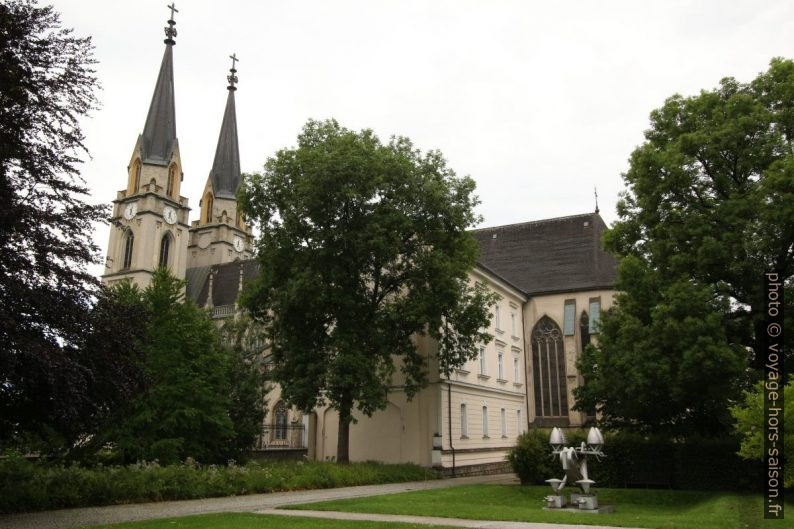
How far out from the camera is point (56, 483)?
13.8 meters

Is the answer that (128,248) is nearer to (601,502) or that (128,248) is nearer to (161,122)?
(161,122)

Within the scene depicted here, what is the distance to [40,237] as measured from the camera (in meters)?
12.1

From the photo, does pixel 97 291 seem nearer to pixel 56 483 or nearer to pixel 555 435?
pixel 56 483

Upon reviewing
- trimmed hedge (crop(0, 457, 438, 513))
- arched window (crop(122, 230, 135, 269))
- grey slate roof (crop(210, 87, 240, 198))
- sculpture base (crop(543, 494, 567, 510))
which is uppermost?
grey slate roof (crop(210, 87, 240, 198))

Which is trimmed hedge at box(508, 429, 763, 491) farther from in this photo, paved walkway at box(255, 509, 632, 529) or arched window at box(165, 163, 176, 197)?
arched window at box(165, 163, 176, 197)

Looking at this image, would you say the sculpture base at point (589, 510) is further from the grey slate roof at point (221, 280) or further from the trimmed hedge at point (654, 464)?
the grey slate roof at point (221, 280)

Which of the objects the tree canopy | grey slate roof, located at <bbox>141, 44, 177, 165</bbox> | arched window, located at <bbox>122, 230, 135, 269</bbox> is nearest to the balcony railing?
the tree canopy

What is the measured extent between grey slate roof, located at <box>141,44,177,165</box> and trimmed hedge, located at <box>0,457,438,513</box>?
49.0 meters

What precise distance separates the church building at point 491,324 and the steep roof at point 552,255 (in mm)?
77

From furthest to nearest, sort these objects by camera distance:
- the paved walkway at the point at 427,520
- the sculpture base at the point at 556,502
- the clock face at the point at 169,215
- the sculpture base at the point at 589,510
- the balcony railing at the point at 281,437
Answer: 1. the clock face at the point at 169,215
2. the balcony railing at the point at 281,437
3. the sculpture base at the point at 556,502
4. the sculpture base at the point at 589,510
5. the paved walkway at the point at 427,520

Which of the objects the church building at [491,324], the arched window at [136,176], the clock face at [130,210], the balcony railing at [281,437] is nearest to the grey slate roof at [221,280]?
the church building at [491,324]

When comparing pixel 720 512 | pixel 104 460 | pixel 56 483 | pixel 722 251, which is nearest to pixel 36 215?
pixel 56 483

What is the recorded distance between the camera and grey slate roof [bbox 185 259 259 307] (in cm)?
5956

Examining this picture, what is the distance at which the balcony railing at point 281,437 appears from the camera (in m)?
34.0
